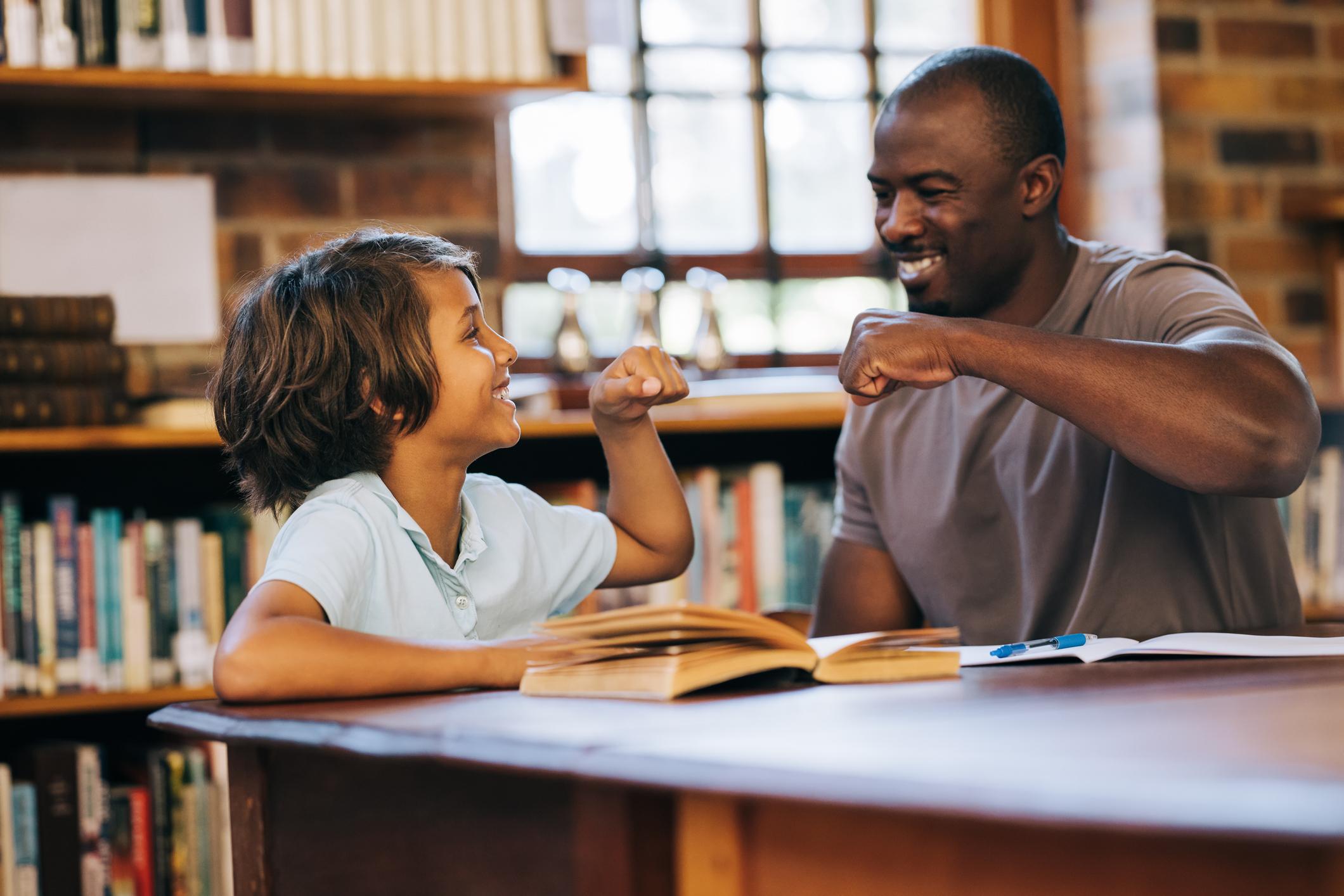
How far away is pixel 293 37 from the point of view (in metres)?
2.22

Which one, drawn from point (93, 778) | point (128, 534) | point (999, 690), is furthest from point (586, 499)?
point (999, 690)

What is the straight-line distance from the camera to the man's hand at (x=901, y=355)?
139cm

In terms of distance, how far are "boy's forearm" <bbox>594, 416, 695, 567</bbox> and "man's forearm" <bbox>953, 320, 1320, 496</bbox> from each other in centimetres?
39

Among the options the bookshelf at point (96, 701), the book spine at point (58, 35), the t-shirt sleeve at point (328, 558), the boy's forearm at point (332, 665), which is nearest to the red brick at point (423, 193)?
the book spine at point (58, 35)

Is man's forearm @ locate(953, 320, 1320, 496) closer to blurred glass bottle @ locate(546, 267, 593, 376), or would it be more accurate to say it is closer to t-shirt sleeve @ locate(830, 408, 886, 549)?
t-shirt sleeve @ locate(830, 408, 886, 549)

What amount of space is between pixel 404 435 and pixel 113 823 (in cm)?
97

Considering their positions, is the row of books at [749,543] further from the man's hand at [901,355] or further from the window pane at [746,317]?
the man's hand at [901,355]

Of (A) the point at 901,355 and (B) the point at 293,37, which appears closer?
(A) the point at 901,355

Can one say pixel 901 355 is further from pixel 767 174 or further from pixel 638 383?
pixel 767 174

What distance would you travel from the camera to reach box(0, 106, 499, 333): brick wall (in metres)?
2.34

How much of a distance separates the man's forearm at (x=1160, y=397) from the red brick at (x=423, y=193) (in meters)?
1.37

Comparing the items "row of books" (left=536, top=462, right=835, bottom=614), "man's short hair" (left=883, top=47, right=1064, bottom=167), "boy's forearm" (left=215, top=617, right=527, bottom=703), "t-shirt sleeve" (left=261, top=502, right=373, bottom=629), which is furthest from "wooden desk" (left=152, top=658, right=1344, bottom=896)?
"row of books" (left=536, top=462, right=835, bottom=614)

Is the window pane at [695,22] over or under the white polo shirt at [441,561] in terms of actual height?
over

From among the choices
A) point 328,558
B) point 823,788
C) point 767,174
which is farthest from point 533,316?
point 823,788
